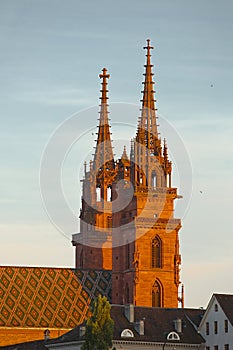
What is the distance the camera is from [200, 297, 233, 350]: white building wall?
161 metres

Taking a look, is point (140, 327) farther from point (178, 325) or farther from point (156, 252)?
point (156, 252)

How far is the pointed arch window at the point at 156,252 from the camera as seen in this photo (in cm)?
19838

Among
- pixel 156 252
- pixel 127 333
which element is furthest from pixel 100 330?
pixel 156 252

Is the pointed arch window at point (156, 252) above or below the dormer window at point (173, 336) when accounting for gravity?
above

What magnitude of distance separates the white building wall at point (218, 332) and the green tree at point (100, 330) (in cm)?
1514

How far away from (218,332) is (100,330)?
1826 centimetres

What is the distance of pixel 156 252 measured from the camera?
652 ft

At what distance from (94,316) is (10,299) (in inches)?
1838

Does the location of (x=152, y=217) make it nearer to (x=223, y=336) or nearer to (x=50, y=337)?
(x=50, y=337)

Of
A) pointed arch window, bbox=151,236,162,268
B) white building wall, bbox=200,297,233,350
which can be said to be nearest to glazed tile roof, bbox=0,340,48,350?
pointed arch window, bbox=151,236,162,268

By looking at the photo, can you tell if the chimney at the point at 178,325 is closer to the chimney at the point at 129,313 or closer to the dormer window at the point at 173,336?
the dormer window at the point at 173,336

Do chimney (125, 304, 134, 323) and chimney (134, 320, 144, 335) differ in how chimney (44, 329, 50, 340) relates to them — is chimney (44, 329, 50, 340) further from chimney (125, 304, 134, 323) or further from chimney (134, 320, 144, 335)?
chimney (134, 320, 144, 335)

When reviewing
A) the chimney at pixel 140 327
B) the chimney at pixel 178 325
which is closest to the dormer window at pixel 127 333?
the chimney at pixel 140 327

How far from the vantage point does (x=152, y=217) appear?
654ft
